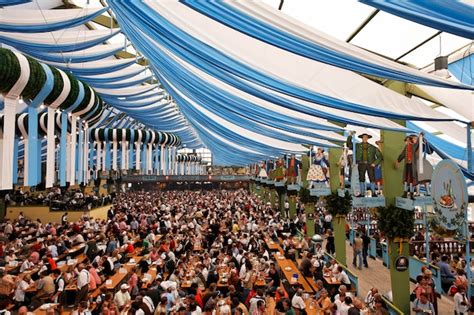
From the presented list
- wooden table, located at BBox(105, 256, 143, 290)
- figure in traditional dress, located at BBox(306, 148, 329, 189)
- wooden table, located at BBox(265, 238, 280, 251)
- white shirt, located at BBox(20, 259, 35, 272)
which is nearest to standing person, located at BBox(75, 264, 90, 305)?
wooden table, located at BBox(105, 256, 143, 290)

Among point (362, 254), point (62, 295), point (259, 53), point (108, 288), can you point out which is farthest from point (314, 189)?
point (259, 53)

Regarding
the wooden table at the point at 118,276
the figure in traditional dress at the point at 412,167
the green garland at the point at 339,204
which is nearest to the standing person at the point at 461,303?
the figure in traditional dress at the point at 412,167

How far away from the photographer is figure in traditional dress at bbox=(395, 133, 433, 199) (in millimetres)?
6844

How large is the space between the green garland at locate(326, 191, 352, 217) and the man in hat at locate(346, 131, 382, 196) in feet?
7.63

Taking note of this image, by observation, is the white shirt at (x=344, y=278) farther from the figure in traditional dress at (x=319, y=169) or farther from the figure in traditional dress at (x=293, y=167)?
the figure in traditional dress at (x=293, y=167)

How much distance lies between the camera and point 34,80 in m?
5.03

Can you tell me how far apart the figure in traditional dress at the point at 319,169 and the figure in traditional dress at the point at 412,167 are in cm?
302

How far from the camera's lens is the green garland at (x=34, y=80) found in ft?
16.2

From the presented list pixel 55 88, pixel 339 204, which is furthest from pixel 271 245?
pixel 55 88

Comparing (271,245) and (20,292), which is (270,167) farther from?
(20,292)

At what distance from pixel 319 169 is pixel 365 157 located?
261 cm

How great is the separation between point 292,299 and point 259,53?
400 centimetres

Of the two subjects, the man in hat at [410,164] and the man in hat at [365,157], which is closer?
the man in hat at [410,164]

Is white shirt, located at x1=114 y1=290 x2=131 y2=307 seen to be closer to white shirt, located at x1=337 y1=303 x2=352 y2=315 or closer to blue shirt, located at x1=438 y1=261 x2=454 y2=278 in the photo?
white shirt, located at x1=337 y1=303 x2=352 y2=315
